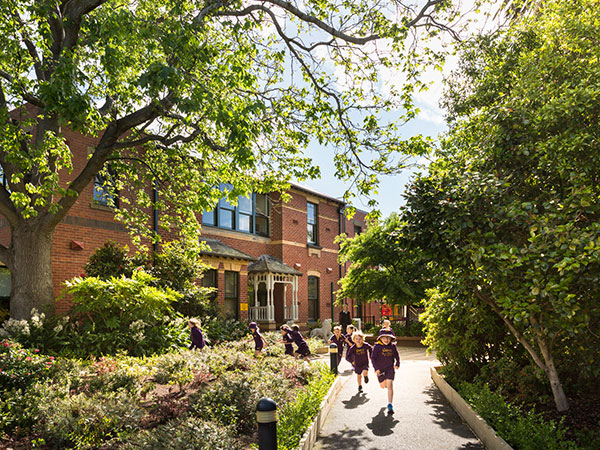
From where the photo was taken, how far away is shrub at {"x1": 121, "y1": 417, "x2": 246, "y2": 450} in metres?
4.49

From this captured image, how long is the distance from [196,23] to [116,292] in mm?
6552

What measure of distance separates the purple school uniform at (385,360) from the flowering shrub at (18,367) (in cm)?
561

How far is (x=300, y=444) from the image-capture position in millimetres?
5340

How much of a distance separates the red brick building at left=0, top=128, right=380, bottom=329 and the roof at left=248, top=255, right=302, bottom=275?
51 millimetres

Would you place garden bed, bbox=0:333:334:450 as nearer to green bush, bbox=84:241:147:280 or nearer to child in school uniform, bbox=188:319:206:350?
child in school uniform, bbox=188:319:206:350

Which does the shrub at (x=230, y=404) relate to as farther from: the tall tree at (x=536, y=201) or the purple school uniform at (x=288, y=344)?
the purple school uniform at (x=288, y=344)

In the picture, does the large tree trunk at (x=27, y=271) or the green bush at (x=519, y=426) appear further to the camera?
the large tree trunk at (x=27, y=271)

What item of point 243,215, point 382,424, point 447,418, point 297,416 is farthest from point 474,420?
point 243,215

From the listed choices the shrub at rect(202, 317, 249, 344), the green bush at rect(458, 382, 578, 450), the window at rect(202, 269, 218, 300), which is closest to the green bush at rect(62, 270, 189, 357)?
the shrub at rect(202, 317, 249, 344)

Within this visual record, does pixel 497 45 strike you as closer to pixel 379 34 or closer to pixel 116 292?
pixel 379 34

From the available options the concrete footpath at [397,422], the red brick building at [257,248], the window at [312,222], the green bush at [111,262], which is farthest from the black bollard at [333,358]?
the window at [312,222]

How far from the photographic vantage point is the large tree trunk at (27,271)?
10.1m

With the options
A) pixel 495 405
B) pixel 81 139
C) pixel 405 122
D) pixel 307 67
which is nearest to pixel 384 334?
pixel 495 405

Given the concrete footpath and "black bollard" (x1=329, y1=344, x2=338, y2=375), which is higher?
"black bollard" (x1=329, y1=344, x2=338, y2=375)
